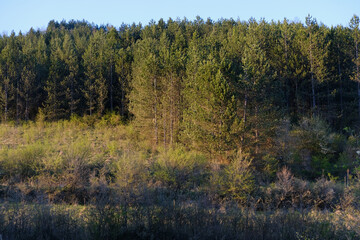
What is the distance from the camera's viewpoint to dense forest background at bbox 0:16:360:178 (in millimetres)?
23609

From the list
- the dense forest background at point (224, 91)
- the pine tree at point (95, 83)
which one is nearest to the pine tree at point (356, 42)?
the dense forest background at point (224, 91)

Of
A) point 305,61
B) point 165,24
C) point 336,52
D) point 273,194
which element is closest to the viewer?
point 273,194

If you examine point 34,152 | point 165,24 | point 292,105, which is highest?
point 165,24

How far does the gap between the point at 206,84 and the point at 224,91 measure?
1.64m

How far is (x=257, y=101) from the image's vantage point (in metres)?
25.0

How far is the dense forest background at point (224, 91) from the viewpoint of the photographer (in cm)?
2361

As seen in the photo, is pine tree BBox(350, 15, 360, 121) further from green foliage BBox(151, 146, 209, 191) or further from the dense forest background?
green foliage BBox(151, 146, 209, 191)

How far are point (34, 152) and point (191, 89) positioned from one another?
13.4 m

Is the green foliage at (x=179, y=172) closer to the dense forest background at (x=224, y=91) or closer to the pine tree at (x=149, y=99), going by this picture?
the dense forest background at (x=224, y=91)

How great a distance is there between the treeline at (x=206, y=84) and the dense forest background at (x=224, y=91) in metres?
0.11

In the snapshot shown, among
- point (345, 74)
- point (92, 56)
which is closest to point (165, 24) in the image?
point (92, 56)

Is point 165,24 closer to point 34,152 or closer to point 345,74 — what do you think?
point 345,74

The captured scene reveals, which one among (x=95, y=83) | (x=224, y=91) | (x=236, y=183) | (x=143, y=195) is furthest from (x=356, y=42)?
(x=143, y=195)

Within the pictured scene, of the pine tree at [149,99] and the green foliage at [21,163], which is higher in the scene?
the pine tree at [149,99]
